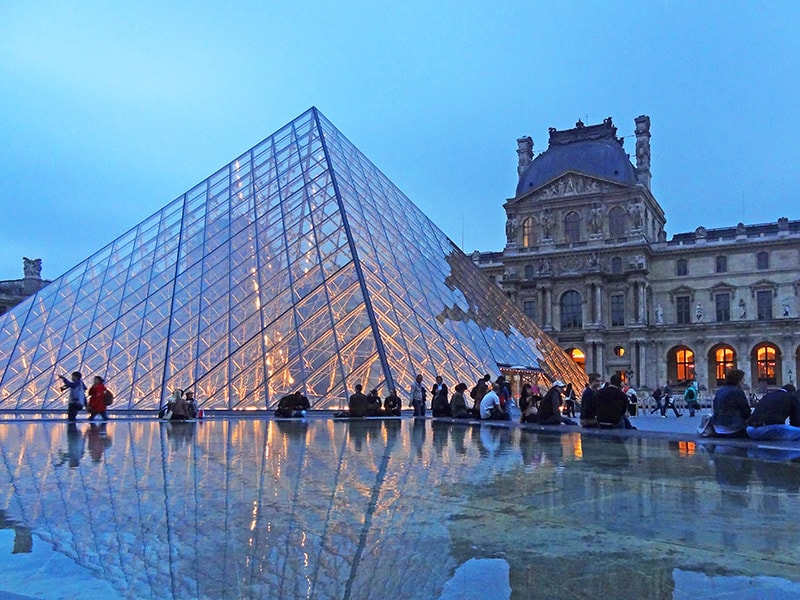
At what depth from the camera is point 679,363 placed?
52.2 m

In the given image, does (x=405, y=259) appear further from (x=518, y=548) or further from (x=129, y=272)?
(x=518, y=548)

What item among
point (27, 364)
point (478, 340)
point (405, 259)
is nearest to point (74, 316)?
point (27, 364)

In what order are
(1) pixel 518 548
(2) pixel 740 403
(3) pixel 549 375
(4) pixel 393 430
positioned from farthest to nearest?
1. (3) pixel 549 375
2. (4) pixel 393 430
3. (2) pixel 740 403
4. (1) pixel 518 548

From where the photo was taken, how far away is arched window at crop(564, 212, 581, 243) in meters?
54.0

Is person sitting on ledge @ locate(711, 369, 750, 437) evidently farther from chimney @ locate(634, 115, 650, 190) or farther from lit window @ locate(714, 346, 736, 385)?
chimney @ locate(634, 115, 650, 190)

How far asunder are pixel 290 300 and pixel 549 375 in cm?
985

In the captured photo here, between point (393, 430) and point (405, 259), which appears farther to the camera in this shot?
point (405, 259)

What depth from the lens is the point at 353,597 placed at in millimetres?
2604

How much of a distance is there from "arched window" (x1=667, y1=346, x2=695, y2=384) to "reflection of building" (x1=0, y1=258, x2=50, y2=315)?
42.0 m

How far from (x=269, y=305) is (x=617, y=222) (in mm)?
39792

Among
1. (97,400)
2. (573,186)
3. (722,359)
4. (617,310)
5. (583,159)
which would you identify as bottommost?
(97,400)

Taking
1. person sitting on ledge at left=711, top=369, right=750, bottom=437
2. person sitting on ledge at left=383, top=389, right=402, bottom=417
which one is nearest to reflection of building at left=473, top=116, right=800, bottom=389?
person sitting on ledge at left=383, top=389, right=402, bottom=417

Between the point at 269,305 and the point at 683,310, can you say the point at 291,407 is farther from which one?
the point at 683,310

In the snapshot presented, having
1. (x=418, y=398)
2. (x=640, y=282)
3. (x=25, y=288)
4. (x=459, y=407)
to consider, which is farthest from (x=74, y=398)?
(x=640, y=282)
